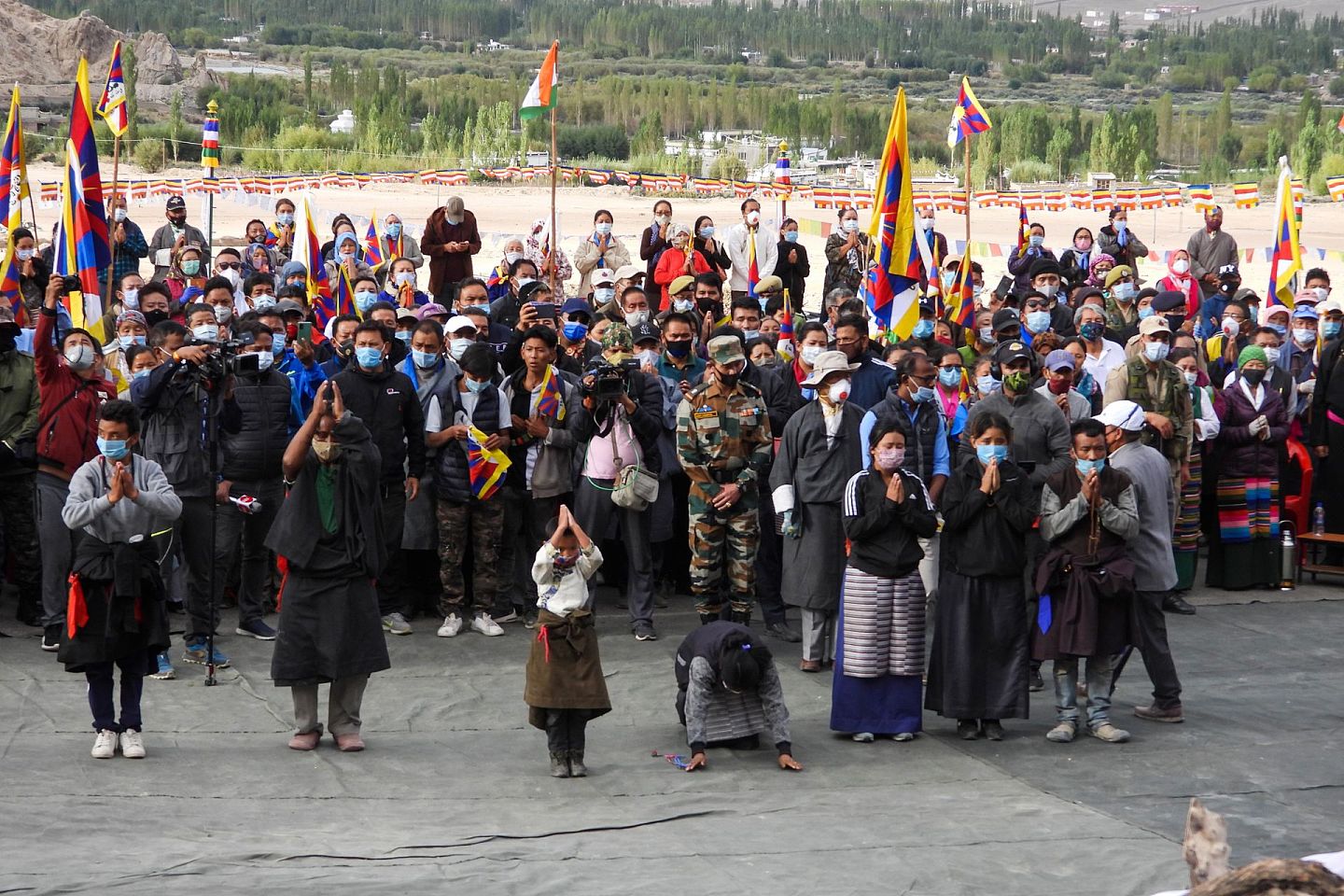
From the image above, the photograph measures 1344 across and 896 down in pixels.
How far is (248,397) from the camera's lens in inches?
456

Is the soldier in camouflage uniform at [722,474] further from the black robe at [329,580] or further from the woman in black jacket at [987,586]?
the black robe at [329,580]

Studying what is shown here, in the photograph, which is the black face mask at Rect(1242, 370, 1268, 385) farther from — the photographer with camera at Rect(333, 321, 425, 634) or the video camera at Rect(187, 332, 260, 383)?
the video camera at Rect(187, 332, 260, 383)

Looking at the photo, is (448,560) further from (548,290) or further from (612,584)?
(548,290)

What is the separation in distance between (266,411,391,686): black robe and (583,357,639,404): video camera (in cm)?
250

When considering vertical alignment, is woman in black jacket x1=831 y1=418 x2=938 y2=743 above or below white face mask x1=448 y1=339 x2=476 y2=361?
below

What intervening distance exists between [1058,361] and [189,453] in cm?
587

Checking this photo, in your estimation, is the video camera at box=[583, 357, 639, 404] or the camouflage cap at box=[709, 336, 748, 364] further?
the video camera at box=[583, 357, 639, 404]

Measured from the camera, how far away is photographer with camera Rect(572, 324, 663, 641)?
11922 millimetres

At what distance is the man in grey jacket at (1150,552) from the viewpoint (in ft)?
33.9

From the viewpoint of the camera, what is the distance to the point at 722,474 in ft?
38.0

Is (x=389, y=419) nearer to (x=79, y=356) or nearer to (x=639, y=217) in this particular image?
(x=79, y=356)

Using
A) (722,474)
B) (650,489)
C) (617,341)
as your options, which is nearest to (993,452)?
(722,474)

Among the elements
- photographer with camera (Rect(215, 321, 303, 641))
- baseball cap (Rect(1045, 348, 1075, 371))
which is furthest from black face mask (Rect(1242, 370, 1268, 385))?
photographer with camera (Rect(215, 321, 303, 641))

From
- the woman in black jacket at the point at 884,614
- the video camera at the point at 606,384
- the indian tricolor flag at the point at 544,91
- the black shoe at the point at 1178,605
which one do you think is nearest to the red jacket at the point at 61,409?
the video camera at the point at 606,384
